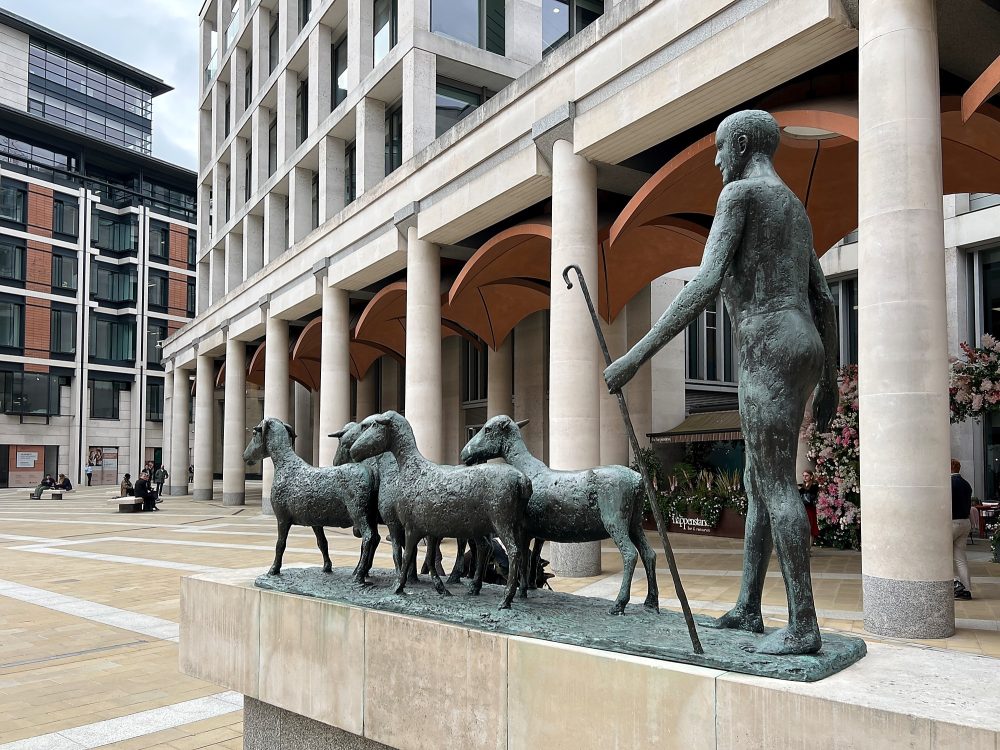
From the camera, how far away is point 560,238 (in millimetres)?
14438

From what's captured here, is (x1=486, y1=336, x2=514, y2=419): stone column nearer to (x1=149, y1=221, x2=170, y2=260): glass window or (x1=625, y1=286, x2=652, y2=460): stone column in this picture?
(x1=625, y1=286, x2=652, y2=460): stone column

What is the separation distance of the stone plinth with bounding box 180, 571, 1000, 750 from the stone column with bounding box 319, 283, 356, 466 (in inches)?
726

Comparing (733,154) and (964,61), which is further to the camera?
(964,61)

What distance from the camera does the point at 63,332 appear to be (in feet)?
198

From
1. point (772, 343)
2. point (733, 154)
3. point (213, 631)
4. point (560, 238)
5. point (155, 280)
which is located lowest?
point (213, 631)

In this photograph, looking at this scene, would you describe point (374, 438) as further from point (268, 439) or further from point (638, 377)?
point (638, 377)

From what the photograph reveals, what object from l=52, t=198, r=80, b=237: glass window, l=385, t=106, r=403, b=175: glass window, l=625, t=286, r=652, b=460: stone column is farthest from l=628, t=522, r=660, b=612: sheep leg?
l=52, t=198, r=80, b=237: glass window

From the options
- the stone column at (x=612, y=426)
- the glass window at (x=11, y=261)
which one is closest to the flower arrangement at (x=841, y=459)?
the stone column at (x=612, y=426)

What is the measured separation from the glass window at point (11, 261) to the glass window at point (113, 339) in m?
6.38

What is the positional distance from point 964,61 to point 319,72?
21.6 m

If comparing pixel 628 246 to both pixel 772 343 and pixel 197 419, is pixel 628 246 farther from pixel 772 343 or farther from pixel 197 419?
pixel 197 419

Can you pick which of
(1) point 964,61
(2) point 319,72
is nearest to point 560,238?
(1) point 964,61

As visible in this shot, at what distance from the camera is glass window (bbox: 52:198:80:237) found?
59969 mm

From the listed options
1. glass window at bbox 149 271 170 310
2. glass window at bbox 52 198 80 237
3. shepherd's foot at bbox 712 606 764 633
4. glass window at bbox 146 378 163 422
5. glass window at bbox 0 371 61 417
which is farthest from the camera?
glass window at bbox 149 271 170 310
